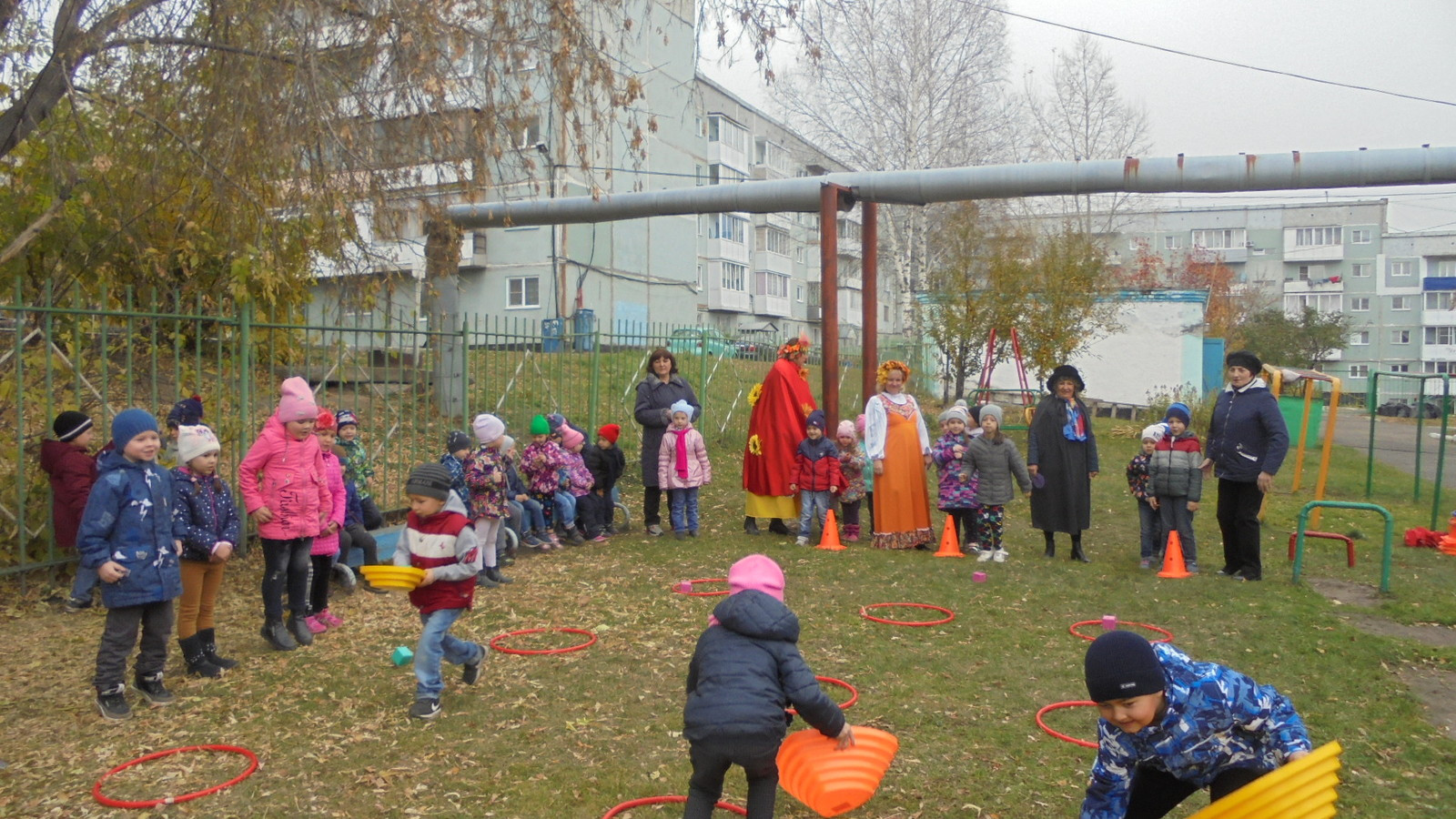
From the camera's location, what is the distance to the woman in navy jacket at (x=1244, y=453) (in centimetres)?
873

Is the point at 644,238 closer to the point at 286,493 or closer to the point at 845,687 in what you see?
the point at 286,493

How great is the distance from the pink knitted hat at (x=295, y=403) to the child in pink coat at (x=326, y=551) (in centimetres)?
27

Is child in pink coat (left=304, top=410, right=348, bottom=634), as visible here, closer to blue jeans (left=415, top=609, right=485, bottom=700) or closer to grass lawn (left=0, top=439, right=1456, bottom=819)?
grass lawn (left=0, top=439, right=1456, bottom=819)

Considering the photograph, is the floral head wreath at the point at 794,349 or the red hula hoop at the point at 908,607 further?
the floral head wreath at the point at 794,349

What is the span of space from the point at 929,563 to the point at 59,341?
304 inches

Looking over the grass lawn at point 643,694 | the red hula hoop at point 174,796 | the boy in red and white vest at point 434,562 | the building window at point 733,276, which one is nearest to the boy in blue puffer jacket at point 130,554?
the grass lawn at point 643,694

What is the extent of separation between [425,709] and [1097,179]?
9.55 m

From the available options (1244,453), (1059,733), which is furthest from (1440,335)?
(1059,733)

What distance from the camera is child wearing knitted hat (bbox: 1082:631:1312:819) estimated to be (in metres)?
3.00

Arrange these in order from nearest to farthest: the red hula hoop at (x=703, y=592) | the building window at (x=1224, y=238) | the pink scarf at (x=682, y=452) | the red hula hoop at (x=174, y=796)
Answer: the red hula hoop at (x=174, y=796), the red hula hoop at (x=703, y=592), the pink scarf at (x=682, y=452), the building window at (x=1224, y=238)

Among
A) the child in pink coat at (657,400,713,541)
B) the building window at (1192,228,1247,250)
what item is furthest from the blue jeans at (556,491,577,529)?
the building window at (1192,228,1247,250)

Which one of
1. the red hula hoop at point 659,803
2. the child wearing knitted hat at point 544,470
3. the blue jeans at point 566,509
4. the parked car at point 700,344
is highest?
the parked car at point 700,344

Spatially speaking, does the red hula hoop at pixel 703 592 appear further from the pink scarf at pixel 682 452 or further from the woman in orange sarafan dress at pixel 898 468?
the woman in orange sarafan dress at pixel 898 468

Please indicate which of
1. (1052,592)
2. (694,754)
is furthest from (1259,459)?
(694,754)
